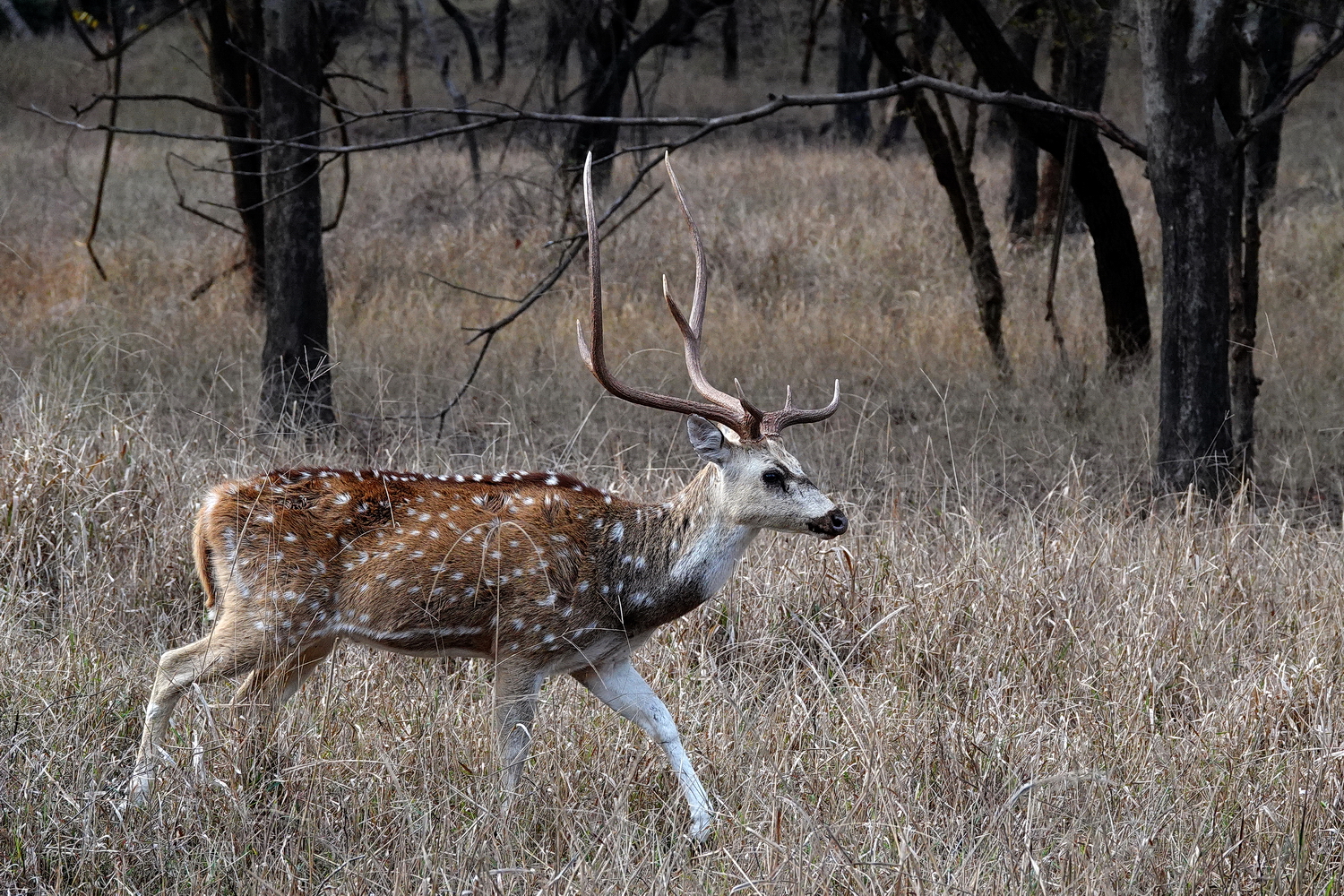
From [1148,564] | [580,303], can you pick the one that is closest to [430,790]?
[1148,564]

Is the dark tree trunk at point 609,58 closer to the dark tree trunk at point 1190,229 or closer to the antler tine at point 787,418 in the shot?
the dark tree trunk at point 1190,229

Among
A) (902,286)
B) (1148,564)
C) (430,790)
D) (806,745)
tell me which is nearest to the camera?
(430,790)

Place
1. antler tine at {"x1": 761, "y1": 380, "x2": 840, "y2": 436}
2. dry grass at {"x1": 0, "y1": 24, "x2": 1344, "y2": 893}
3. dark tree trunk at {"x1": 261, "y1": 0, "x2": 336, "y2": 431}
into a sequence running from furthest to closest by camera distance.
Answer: dark tree trunk at {"x1": 261, "y1": 0, "x2": 336, "y2": 431}
antler tine at {"x1": 761, "y1": 380, "x2": 840, "y2": 436}
dry grass at {"x1": 0, "y1": 24, "x2": 1344, "y2": 893}

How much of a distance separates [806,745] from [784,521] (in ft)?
2.15

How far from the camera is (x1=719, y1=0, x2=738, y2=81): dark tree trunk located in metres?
26.4

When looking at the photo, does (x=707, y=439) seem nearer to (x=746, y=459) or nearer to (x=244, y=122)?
(x=746, y=459)

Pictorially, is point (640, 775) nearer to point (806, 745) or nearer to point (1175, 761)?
point (806, 745)

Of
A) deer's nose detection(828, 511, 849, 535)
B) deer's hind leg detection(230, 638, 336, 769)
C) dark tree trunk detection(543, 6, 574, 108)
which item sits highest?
dark tree trunk detection(543, 6, 574, 108)

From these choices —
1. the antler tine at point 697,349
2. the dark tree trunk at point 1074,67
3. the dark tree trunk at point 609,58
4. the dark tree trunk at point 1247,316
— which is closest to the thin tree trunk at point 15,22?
the dark tree trunk at point 609,58

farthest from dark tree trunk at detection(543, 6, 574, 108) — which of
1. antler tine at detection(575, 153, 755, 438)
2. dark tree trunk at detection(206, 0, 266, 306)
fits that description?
antler tine at detection(575, 153, 755, 438)

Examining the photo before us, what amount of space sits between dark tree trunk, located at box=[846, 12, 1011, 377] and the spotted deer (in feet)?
16.2

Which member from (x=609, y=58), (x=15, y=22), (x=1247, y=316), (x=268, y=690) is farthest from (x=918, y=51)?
(x=15, y=22)

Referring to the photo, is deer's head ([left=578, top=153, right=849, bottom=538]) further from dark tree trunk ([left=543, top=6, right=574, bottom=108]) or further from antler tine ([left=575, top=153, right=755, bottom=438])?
dark tree trunk ([left=543, top=6, right=574, bottom=108])

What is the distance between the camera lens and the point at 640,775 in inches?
150
